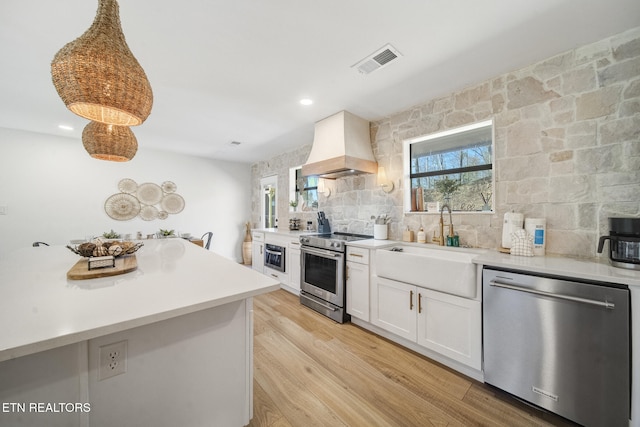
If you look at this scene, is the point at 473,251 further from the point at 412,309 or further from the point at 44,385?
the point at 44,385

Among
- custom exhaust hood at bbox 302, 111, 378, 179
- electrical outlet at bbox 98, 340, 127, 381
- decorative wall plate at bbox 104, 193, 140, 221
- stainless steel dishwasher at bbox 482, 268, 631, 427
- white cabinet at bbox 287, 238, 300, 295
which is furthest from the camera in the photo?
decorative wall plate at bbox 104, 193, 140, 221

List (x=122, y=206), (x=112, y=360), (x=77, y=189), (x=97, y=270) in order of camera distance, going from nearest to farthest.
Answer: (x=112, y=360), (x=97, y=270), (x=77, y=189), (x=122, y=206)

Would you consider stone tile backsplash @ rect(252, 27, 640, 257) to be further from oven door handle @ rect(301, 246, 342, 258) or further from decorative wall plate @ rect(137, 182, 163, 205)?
decorative wall plate @ rect(137, 182, 163, 205)

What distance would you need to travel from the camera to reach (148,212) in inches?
197

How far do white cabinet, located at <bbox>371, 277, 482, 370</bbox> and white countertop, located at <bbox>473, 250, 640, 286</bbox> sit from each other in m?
0.38

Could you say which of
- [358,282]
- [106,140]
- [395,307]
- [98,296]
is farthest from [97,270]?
[395,307]

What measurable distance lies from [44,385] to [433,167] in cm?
330

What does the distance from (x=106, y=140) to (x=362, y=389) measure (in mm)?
2830

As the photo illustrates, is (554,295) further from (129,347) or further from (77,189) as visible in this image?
(77,189)

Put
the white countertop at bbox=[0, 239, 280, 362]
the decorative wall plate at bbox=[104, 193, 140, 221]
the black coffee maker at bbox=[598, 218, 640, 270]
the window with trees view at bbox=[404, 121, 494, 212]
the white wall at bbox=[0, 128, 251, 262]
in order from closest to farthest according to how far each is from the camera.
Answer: the white countertop at bbox=[0, 239, 280, 362], the black coffee maker at bbox=[598, 218, 640, 270], the window with trees view at bbox=[404, 121, 494, 212], the white wall at bbox=[0, 128, 251, 262], the decorative wall plate at bbox=[104, 193, 140, 221]

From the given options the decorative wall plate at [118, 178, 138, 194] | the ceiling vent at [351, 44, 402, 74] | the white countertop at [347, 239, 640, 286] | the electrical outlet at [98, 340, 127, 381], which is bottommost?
the electrical outlet at [98, 340, 127, 381]

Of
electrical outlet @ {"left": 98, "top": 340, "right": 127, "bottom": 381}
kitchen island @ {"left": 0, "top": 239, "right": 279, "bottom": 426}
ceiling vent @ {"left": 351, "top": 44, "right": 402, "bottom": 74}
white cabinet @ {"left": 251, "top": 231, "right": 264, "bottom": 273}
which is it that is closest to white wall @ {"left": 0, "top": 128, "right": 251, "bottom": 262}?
white cabinet @ {"left": 251, "top": 231, "right": 264, "bottom": 273}

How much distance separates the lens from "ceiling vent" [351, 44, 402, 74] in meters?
1.89

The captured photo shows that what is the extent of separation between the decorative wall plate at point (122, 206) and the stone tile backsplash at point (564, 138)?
5655mm
